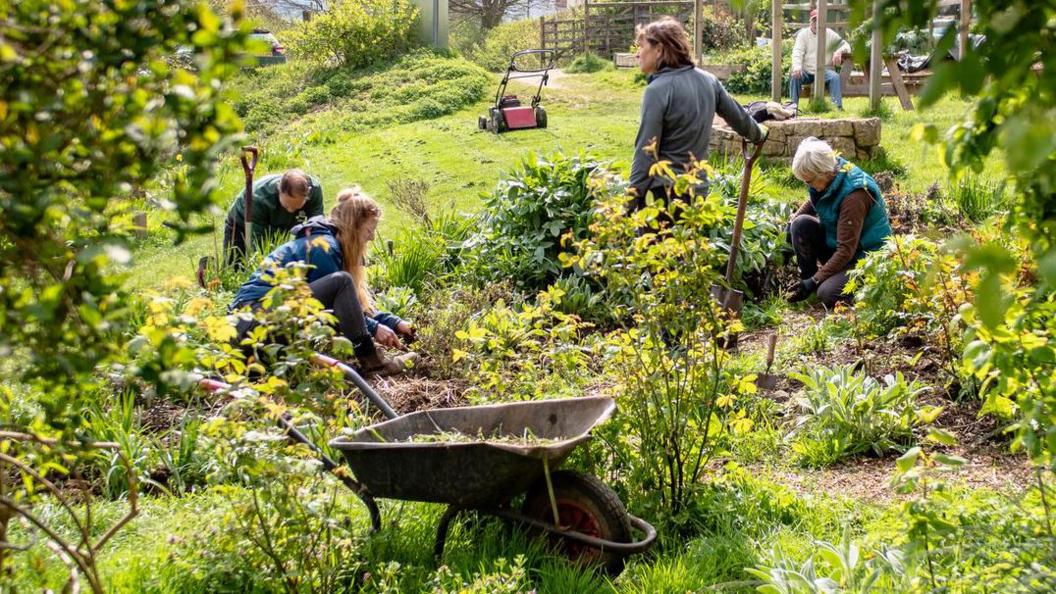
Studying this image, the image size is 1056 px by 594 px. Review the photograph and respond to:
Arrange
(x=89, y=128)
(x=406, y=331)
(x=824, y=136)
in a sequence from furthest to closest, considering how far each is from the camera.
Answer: (x=824, y=136), (x=406, y=331), (x=89, y=128)

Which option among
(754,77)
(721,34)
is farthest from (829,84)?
(721,34)

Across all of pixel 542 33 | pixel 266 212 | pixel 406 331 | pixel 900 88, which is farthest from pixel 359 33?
pixel 406 331

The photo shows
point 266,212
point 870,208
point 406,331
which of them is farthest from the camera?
point 266,212

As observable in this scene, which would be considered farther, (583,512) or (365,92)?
(365,92)

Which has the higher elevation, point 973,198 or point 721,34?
point 721,34

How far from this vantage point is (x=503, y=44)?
1117 inches

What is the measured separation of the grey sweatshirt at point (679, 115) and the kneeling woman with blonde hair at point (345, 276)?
4.85 feet

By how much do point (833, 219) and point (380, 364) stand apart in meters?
2.94

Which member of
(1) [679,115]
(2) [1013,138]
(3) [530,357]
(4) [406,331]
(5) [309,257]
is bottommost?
(4) [406,331]

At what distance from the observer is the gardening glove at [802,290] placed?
22.5 feet

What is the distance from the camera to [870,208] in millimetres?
6617

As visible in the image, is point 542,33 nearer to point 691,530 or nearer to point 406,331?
point 406,331

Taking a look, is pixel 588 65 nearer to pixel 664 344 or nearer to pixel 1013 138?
pixel 664 344

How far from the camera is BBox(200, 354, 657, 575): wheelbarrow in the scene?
129 inches
